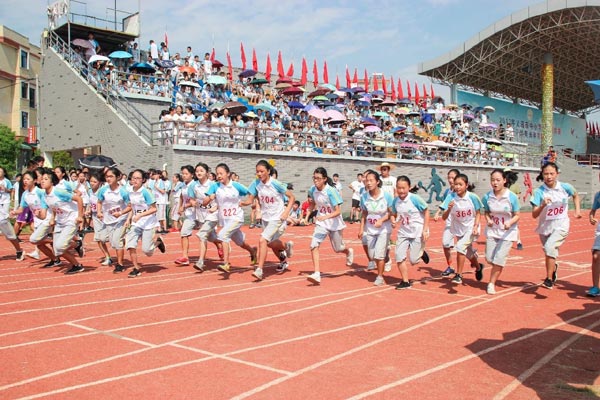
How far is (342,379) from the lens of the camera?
4.72m

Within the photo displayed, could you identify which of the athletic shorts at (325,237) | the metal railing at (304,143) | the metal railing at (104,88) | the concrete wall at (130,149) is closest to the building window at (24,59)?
the metal railing at (104,88)

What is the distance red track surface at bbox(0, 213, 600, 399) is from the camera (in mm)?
4590

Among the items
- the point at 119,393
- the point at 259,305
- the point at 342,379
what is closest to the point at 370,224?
the point at 259,305

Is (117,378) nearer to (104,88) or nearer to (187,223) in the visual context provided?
(187,223)

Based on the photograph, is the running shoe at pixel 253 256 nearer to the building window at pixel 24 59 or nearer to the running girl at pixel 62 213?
the running girl at pixel 62 213

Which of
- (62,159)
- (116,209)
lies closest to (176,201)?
(116,209)

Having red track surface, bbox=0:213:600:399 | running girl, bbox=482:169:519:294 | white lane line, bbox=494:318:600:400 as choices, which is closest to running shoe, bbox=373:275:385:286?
red track surface, bbox=0:213:600:399

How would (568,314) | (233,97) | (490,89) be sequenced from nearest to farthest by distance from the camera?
(568,314) → (233,97) → (490,89)

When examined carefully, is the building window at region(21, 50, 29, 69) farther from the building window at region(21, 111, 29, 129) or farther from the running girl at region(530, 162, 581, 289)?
the running girl at region(530, 162, 581, 289)

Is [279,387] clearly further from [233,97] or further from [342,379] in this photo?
[233,97]

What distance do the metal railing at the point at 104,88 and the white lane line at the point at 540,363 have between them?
16116mm

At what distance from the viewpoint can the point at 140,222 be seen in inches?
400

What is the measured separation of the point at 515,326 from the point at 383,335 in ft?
5.06

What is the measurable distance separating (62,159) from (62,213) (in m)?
17.7
